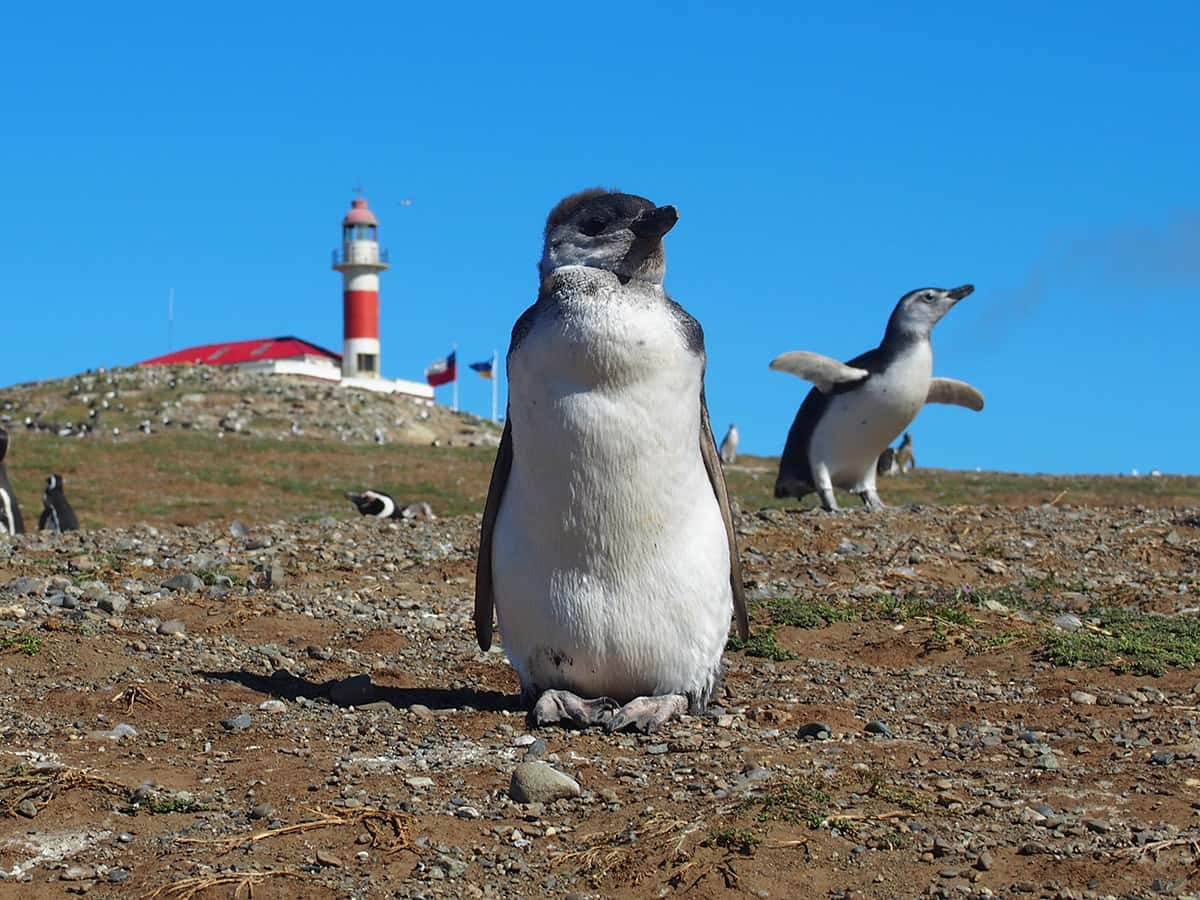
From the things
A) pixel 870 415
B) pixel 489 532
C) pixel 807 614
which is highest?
pixel 870 415

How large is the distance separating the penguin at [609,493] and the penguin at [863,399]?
25.3ft

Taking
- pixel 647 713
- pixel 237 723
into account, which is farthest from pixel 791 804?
pixel 237 723

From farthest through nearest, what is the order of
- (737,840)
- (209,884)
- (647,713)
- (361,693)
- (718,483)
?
(361,693), (718,483), (647,713), (737,840), (209,884)

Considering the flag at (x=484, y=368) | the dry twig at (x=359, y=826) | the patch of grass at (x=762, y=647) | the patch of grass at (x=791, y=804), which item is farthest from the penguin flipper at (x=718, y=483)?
the flag at (x=484, y=368)

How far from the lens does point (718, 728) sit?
5617 millimetres

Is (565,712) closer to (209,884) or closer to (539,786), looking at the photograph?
(539,786)

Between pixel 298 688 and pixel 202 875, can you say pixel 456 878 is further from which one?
pixel 298 688

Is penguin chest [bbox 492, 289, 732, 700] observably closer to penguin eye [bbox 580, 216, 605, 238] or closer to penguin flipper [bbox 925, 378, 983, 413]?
penguin eye [bbox 580, 216, 605, 238]

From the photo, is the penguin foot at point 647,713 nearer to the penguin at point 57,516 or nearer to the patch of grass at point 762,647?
the patch of grass at point 762,647

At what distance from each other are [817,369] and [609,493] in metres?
8.10

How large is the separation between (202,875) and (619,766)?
1440 millimetres

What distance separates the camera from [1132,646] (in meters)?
7.16

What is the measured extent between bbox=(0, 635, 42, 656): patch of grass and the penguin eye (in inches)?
111

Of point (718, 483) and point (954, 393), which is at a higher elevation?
point (954, 393)
